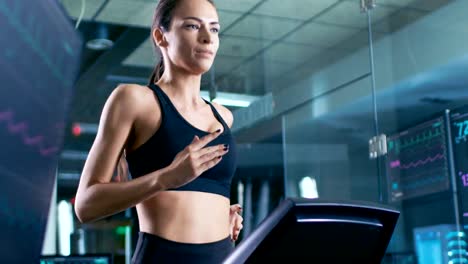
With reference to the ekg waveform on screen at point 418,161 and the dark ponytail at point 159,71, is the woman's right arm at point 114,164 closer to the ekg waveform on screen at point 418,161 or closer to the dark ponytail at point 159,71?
the dark ponytail at point 159,71

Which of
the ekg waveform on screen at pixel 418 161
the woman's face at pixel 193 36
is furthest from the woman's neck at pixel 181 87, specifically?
the ekg waveform on screen at pixel 418 161

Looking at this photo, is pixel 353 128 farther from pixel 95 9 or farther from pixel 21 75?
pixel 21 75

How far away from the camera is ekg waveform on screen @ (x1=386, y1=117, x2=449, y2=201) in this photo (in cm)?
399

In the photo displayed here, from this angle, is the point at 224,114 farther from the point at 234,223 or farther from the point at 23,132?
the point at 23,132

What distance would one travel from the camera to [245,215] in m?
5.25

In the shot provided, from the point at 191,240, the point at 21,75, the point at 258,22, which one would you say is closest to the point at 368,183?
the point at 258,22

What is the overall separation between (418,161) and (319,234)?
11.7 feet

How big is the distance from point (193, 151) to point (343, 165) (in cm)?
413

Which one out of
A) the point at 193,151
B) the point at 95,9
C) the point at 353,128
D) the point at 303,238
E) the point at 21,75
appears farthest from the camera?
the point at 353,128

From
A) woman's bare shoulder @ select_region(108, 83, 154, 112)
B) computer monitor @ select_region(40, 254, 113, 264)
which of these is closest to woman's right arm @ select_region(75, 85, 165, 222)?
woman's bare shoulder @ select_region(108, 83, 154, 112)

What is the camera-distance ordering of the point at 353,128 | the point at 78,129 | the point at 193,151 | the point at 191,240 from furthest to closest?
the point at 353,128 → the point at 78,129 → the point at 191,240 → the point at 193,151

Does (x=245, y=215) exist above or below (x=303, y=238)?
above

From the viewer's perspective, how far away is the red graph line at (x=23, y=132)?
1.56 meters

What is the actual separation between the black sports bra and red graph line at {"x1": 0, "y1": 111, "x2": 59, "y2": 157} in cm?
50
